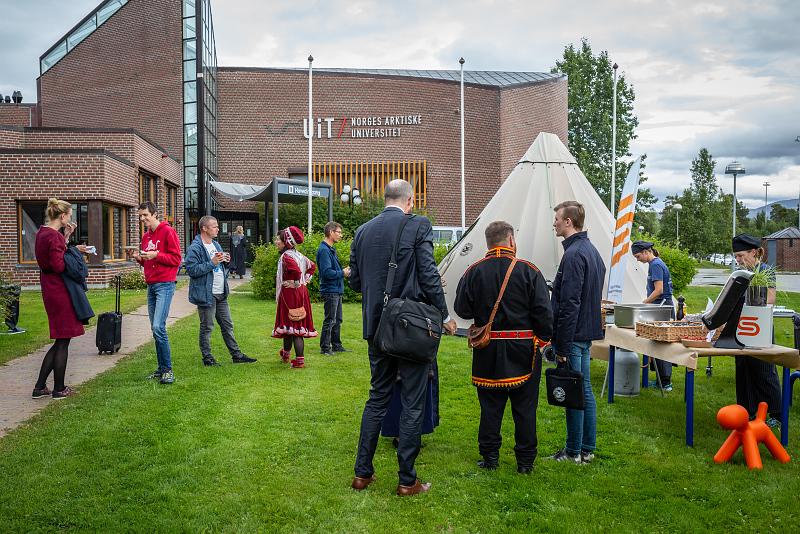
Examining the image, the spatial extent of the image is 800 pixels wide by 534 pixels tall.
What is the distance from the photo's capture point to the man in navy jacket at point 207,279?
8.27 meters

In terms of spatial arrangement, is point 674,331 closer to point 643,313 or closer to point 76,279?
point 643,313

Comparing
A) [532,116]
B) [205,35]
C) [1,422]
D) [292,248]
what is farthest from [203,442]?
[532,116]

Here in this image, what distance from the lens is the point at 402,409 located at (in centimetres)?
455

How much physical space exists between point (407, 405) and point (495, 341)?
2.59ft

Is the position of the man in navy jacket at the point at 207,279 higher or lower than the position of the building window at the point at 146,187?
lower

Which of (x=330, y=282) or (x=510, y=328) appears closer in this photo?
(x=510, y=328)

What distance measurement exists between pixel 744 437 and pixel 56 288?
6162 mm

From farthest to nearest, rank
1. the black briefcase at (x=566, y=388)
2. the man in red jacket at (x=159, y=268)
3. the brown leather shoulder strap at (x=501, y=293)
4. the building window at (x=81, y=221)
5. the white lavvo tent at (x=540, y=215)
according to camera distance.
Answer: the building window at (x=81, y=221)
the white lavvo tent at (x=540, y=215)
the man in red jacket at (x=159, y=268)
the black briefcase at (x=566, y=388)
the brown leather shoulder strap at (x=501, y=293)

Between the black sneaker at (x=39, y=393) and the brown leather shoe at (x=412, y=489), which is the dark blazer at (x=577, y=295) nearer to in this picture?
the brown leather shoe at (x=412, y=489)

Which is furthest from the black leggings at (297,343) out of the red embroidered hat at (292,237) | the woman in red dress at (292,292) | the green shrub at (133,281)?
the green shrub at (133,281)

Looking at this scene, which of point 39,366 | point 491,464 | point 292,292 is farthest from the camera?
point 39,366

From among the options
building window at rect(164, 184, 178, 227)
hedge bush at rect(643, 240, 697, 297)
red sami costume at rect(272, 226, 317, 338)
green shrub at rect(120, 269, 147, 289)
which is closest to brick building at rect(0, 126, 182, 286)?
green shrub at rect(120, 269, 147, 289)

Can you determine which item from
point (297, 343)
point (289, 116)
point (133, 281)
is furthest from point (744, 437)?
point (289, 116)

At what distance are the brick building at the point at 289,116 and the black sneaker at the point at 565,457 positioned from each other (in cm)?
2727
